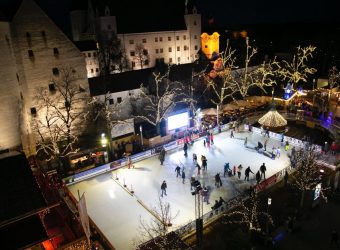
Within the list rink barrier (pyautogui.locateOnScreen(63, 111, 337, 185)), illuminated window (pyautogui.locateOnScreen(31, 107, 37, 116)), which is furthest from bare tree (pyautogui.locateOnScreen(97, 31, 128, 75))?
rink barrier (pyautogui.locateOnScreen(63, 111, 337, 185))

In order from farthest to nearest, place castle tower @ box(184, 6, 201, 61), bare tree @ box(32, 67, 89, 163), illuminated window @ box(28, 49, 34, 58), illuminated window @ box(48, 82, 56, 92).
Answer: castle tower @ box(184, 6, 201, 61), illuminated window @ box(48, 82, 56, 92), bare tree @ box(32, 67, 89, 163), illuminated window @ box(28, 49, 34, 58)

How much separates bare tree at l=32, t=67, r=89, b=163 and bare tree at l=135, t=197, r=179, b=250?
12211mm

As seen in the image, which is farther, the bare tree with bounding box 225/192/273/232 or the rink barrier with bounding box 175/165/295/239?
the bare tree with bounding box 225/192/273/232

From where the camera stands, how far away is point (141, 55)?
5562 cm

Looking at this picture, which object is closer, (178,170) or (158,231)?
(158,231)

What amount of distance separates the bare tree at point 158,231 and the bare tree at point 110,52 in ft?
114

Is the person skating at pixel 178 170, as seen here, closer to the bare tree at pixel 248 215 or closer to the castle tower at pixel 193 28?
the bare tree at pixel 248 215

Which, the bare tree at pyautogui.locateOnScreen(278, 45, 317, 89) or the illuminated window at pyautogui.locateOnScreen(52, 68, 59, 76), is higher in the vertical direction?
the illuminated window at pyautogui.locateOnScreen(52, 68, 59, 76)

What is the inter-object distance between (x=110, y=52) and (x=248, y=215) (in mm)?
40023

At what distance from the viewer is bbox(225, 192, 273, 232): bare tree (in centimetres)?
1835

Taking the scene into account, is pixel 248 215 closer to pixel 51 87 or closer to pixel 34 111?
pixel 34 111

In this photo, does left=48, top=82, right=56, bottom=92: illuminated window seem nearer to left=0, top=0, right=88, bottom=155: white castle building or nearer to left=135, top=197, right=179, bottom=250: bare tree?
left=0, top=0, right=88, bottom=155: white castle building

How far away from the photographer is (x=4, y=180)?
42.7 ft

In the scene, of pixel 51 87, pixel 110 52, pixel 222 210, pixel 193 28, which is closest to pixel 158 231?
pixel 222 210
